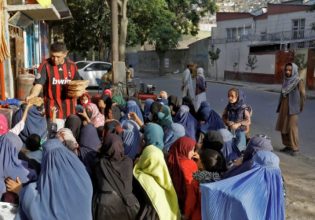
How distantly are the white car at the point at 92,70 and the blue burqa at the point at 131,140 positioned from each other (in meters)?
14.7

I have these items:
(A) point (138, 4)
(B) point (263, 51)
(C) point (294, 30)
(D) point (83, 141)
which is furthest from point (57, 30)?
(D) point (83, 141)

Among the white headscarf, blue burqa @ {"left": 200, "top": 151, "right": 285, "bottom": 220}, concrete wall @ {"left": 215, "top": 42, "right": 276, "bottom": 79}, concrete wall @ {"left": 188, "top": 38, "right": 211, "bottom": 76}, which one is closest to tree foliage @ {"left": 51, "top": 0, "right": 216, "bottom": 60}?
concrete wall @ {"left": 215, "top": 42, "right": 276, "bottom": 79}

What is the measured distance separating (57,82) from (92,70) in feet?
49.8

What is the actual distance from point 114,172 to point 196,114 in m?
2.80

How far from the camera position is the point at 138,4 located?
938 inches

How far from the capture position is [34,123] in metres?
4.73

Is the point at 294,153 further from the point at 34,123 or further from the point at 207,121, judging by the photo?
the point at 34,123

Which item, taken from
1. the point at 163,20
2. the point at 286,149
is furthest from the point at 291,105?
the point at 163,20

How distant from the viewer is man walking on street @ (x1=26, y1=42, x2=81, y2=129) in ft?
15.5

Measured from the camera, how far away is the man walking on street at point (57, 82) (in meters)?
4.71

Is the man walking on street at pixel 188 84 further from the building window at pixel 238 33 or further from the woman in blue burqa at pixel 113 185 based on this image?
the building window at pixel 238 33

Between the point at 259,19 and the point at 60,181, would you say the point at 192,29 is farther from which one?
the point at 60,181

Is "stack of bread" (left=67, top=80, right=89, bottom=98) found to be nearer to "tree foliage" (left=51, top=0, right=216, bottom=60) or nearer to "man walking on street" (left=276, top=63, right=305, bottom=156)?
"man walking on street" (left=276, top=63, right=305, bottom=156)

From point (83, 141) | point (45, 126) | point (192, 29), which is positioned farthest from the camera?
point (192, 29)
